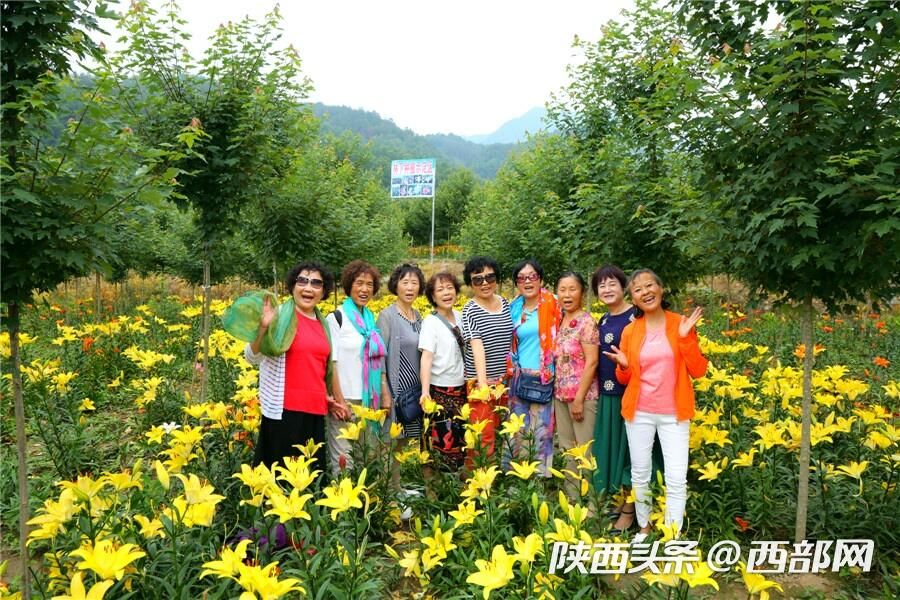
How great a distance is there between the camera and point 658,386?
3148 millimetres

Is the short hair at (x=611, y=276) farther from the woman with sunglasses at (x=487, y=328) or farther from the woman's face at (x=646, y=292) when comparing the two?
the woman with sunglasses at (x=487, y=328)

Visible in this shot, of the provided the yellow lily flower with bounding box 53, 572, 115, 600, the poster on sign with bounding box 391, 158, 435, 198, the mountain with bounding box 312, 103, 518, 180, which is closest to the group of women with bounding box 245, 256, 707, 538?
the yellow lily flower with bounding box 53, 572, 115, 600

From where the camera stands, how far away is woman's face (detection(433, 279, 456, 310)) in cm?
384

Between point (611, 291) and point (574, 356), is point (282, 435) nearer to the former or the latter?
point (574, 356)

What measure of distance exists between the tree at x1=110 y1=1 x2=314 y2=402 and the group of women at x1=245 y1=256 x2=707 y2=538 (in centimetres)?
230

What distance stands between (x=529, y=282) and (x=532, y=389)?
75cm

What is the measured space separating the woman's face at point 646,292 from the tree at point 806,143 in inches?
19.5

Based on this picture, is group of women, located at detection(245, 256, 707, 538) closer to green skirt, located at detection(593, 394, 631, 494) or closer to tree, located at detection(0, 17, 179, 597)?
green skirt, located at detection(593, 394, 631, 494)

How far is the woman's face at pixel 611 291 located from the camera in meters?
3.51

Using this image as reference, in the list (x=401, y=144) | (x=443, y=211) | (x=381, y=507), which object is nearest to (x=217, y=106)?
(x=381, y=507)

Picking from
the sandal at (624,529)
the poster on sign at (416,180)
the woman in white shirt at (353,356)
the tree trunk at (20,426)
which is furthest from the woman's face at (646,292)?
the poster on sign at (416,180)

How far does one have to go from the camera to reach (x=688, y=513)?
3527 millimetres

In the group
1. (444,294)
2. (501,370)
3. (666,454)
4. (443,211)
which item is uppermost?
(443,211)

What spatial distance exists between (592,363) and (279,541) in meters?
2.15
